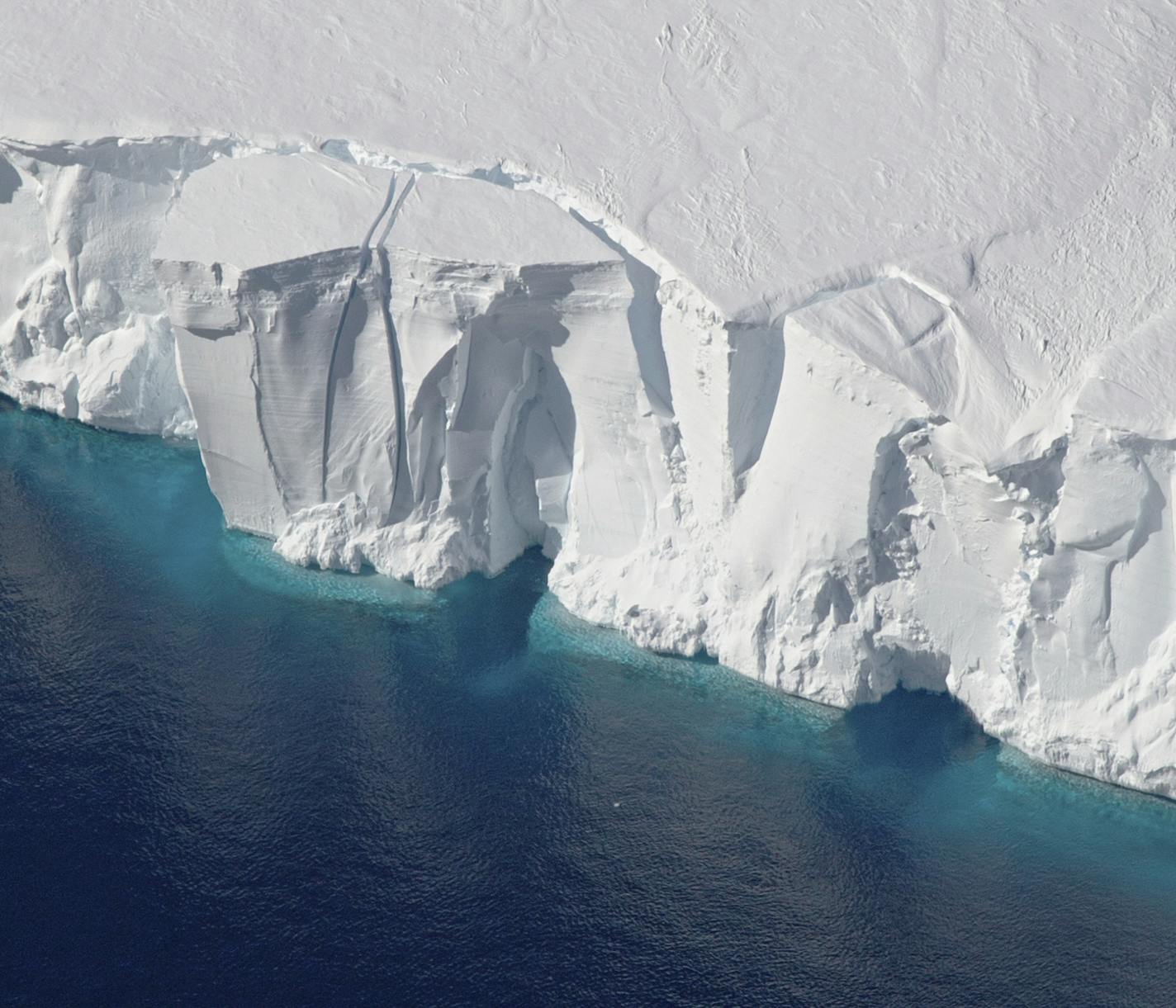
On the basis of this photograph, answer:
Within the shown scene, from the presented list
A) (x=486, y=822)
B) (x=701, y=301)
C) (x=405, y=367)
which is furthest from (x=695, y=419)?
(x=486, y=822)

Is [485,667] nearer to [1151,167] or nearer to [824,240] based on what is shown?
[824,240]

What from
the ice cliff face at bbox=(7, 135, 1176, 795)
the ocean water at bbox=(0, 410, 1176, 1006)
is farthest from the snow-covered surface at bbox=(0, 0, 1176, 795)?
the ocean water at bbox=(0, 410, 1176, 1006)

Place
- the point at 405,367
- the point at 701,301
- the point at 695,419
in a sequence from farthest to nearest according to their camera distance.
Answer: the point at 405,367, the point at 695,419, the point at 701,301

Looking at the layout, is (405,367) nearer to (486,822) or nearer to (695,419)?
(695,419)

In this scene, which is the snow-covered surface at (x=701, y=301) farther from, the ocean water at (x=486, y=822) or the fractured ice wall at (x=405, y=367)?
the ocean water at (x=486, y=822)

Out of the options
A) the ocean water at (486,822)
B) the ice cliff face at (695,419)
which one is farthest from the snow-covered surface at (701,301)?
the ocean water at (486,822)

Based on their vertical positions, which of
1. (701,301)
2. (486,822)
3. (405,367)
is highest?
(701,301)

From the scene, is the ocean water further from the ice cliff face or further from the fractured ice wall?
the fractured ice wall
